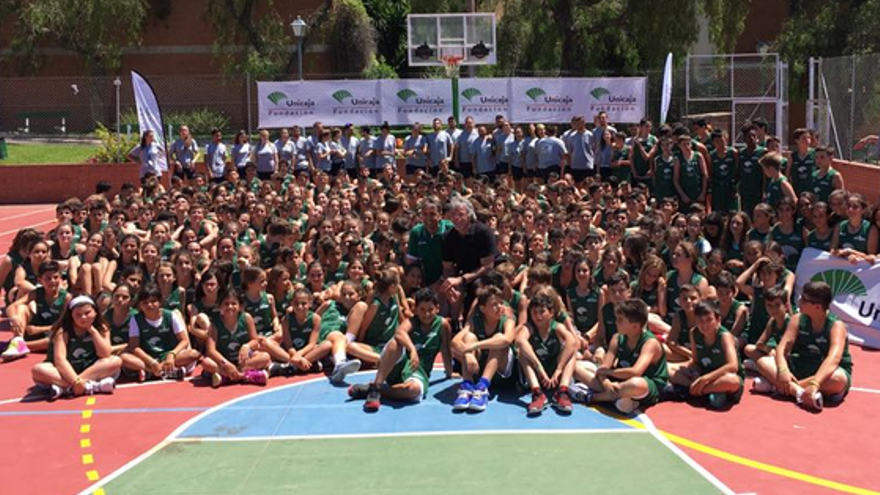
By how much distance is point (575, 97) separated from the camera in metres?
20.1

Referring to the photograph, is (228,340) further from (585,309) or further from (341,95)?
(341,95)

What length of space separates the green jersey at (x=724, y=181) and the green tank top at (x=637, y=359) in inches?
241

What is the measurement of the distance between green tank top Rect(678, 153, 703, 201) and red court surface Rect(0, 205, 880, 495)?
192 inches

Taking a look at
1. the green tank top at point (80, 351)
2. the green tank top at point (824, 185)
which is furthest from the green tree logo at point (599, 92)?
the green tank top at point (80, 351)

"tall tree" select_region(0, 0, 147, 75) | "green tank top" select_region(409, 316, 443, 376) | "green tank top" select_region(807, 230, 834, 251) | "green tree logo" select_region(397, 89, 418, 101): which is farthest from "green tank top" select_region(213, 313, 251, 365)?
Result: "tall tree" select_region(0, 0, 147, 75)

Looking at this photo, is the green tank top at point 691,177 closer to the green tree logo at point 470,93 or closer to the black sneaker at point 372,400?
the black sneaker at point 372,400

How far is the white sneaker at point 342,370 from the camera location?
26.9 ft

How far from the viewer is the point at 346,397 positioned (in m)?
7.84

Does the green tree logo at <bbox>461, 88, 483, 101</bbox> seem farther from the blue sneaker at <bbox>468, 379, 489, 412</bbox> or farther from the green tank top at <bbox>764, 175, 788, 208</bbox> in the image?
the blue sneaker at <bbox>468, 379, 489, 412</bbox>

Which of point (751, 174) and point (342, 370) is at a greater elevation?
point (751, 174)

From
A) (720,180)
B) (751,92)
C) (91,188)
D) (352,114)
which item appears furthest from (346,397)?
(751,92)

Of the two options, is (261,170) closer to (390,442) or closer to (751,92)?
(390,442)

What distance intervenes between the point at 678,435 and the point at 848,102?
46.3 feet

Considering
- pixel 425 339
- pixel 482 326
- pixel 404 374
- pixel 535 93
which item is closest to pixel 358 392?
pixel 404 374
